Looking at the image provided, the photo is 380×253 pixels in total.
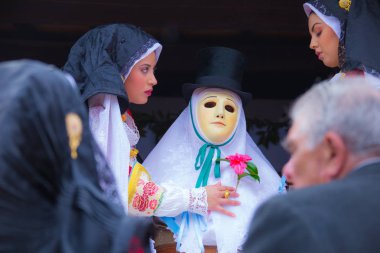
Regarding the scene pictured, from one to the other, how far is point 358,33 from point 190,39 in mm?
2114

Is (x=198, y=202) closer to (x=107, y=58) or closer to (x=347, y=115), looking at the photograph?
(x=107, y=58)

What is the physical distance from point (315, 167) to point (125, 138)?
5.49ft

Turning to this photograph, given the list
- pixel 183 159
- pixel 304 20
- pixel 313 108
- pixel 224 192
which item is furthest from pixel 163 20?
pixel 313 108

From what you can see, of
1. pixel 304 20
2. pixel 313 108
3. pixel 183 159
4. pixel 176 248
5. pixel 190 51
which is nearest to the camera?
pixel 313 108

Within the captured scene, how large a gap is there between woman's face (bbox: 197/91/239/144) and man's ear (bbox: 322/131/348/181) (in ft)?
6.72

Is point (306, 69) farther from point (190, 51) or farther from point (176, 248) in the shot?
point (176, 248)

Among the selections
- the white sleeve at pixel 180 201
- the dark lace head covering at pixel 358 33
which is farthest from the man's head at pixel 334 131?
the white sleeve at pixel 180 201

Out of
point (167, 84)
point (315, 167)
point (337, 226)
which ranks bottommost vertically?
point (337, 226)

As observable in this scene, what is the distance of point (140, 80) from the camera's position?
138 inches

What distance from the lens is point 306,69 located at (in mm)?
5266

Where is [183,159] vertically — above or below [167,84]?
below

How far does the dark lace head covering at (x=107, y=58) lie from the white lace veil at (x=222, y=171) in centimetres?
50

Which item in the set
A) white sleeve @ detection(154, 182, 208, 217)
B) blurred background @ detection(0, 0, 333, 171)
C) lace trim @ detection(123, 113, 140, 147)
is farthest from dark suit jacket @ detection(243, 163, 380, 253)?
blurred background @ detection(0, 0, 333, 171)

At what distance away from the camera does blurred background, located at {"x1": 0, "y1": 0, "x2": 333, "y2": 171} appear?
15.1 ft
